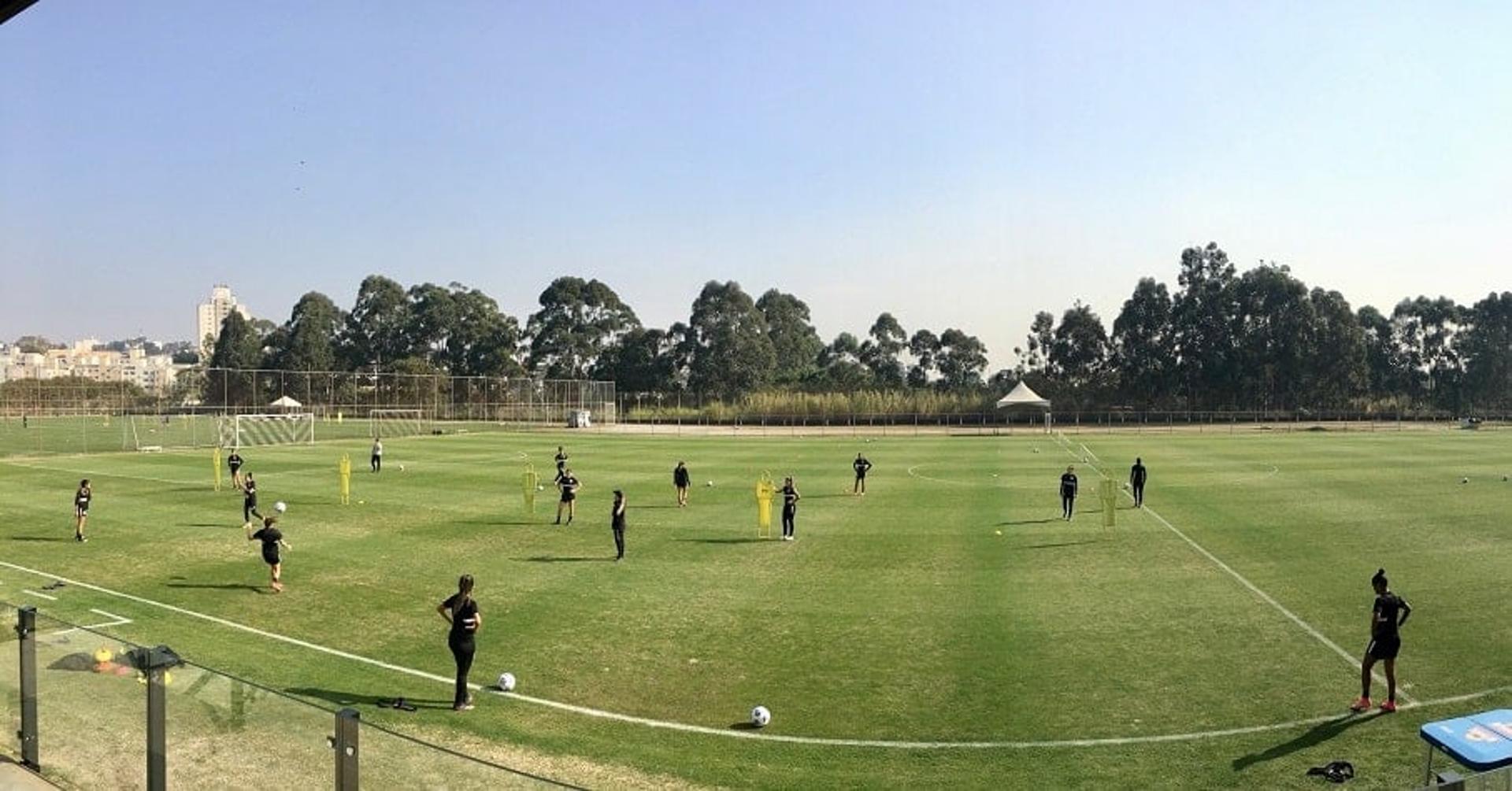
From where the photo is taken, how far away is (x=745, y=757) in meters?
11.3

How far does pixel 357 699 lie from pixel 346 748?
23.8 feet

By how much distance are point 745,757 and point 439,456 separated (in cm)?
4609

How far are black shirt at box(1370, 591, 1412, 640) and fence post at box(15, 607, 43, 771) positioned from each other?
49.2 ft

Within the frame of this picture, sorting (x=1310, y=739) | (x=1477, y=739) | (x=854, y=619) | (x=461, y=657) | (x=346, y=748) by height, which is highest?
(x=346, y=748)

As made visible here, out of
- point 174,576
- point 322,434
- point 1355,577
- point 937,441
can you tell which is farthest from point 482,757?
point 322,434

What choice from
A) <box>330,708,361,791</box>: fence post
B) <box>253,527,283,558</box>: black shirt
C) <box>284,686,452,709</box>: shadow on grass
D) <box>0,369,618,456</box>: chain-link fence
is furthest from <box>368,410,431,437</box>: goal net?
<box>330,708,361,791</box>: fence post

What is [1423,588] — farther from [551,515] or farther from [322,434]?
[322,434]

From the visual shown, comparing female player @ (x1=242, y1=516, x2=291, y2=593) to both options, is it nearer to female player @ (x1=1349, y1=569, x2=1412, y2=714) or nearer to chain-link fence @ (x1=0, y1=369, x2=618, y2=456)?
female player @ (x1=1349, y1=569, x2=1412, y2=714)

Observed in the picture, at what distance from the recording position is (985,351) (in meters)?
132

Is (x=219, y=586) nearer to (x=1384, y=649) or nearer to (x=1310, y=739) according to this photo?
(x=1310, y=739)

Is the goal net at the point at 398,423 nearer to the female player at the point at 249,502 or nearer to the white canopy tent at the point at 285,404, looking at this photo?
the white canopy tent at the point at 285,404

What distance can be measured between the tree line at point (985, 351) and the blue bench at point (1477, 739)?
104 metres

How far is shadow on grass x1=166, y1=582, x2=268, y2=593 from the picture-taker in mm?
20312

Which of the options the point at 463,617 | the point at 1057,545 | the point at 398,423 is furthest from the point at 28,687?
the point at 398,423
